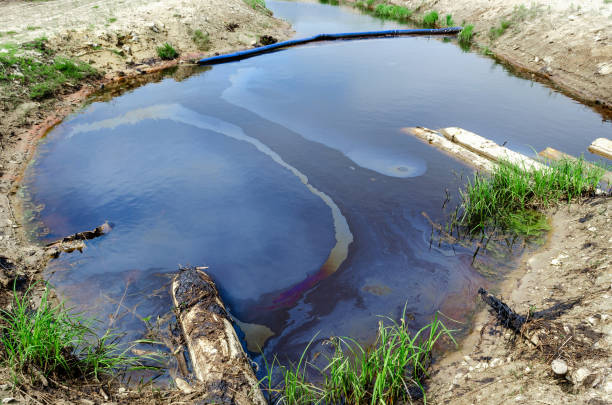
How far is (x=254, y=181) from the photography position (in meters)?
7.34

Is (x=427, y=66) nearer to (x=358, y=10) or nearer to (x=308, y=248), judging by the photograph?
(x=308, y=248)

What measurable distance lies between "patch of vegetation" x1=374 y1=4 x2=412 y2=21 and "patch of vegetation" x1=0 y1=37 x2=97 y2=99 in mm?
17838

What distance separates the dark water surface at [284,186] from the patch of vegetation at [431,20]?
8.66m

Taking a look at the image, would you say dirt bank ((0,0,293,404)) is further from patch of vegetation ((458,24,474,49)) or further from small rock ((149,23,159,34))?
patch of vegetation ((458,24,474,49))

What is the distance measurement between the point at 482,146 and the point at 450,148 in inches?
25.3

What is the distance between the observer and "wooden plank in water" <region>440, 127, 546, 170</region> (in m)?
7.19

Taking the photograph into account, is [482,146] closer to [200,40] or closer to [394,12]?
[200,40]

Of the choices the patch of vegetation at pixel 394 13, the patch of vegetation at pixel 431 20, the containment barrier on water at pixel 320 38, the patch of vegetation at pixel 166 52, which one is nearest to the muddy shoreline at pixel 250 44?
the patch of vegetation at pixel 166 52

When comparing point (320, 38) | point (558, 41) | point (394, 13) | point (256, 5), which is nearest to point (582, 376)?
point (558, 41)

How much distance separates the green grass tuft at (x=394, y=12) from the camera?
2223 centimetres

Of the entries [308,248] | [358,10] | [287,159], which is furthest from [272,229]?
[358,10]

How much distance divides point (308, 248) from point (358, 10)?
24.4m

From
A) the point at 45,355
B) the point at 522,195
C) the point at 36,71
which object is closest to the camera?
the point at 45,355

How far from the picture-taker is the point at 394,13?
73.7 feet
